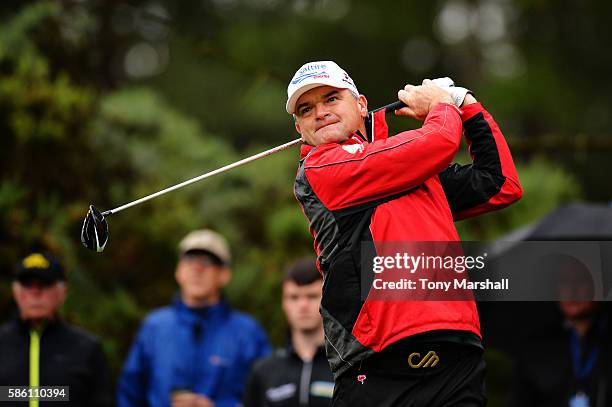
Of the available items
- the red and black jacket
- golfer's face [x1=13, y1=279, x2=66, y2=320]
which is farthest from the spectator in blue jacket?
the red and black jacket

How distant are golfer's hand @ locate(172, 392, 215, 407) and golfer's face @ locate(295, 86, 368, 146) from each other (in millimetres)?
2818

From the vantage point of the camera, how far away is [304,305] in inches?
243

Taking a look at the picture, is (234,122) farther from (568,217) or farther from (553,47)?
(568,217)

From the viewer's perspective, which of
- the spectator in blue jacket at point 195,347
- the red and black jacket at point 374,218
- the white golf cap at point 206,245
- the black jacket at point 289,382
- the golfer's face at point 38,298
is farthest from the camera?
the white golf cap at point 206,245

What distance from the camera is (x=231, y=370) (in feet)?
21.6

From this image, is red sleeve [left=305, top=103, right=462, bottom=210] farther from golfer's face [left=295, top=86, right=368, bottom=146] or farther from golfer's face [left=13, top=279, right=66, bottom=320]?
golfer's face [left=13, top=279, right=66, bottom=320]

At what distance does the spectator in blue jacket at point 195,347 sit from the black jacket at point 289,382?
17.1 inches

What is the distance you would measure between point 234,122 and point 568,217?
7131 mm

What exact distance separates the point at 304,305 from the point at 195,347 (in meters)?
0.89

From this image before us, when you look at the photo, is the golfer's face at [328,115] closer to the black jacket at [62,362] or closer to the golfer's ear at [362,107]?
the golfer's ear at [362,107]

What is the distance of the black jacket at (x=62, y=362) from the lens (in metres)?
5.99

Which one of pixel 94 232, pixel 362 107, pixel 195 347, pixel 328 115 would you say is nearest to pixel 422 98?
pixel 362 107

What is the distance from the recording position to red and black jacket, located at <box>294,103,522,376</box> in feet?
11.6

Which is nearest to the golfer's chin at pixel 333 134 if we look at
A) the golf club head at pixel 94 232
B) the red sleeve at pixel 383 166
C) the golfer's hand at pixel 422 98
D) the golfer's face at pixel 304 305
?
the red sleeve at pixel 383 166
